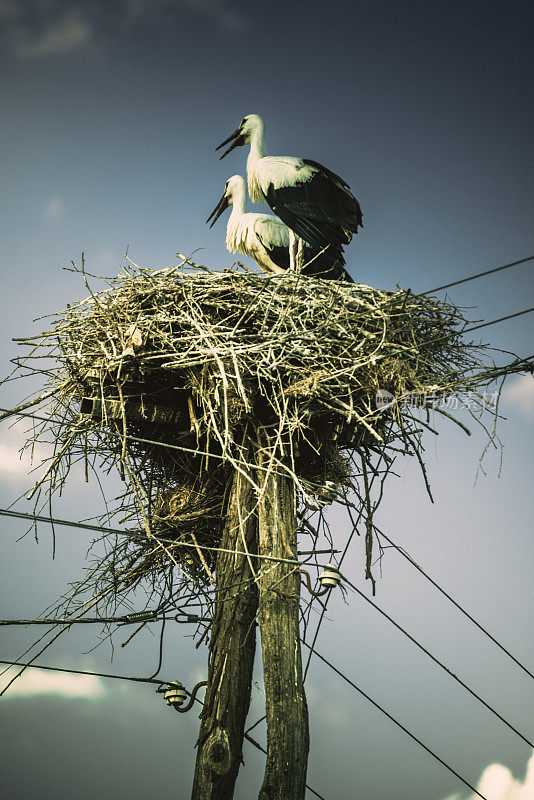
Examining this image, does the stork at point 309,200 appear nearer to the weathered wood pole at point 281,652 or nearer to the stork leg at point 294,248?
the stork leg at point 294,248

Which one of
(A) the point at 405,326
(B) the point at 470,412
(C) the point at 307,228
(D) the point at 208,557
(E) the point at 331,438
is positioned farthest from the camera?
(C) the point at 307,228

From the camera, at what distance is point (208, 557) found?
4012 millimetres

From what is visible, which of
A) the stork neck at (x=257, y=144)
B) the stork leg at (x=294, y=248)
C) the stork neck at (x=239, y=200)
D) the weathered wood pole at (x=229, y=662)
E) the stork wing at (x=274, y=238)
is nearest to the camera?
the weathered wood pole at (x=229, y=662)

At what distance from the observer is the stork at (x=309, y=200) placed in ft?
16.6

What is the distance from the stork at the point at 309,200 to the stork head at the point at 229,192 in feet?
3.46

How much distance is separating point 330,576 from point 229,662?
67 cm

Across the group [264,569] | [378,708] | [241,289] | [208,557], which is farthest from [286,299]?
[378,708]

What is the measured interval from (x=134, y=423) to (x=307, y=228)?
2.16 m

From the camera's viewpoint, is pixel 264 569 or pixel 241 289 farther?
pixel 241 289

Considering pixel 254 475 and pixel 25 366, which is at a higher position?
pixel 25 366

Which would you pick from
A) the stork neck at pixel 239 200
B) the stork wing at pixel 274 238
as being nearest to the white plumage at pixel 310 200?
the stork wing at pixel 274 238

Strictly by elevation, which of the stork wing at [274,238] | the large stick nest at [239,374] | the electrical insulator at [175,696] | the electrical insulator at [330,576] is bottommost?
the electrical insulator at [175,696]

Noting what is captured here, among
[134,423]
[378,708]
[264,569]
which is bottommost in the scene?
[378,708]

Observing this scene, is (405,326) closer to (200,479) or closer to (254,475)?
(254,475)
